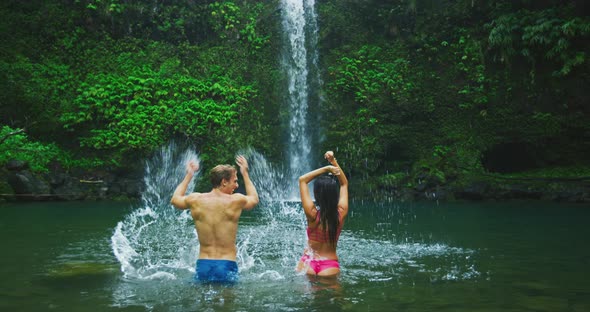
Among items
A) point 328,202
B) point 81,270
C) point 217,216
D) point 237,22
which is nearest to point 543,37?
point 237,22

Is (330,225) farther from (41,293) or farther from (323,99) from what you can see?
(323,99)

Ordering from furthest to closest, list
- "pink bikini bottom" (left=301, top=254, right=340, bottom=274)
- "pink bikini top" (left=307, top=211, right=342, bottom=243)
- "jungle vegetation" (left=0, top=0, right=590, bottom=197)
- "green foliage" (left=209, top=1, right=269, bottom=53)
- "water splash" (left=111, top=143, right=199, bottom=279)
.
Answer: "green foliage" (left=209, top=1, right=269, bottom=53), "jungle vegetation" (left=0, top=0, right=590, bottom=197), "water splash" (left=111, top=143, right=199, bottom=279), "pink bikini bottom" (left=301, top=254, right=340, bottom=274), "pink bikini top" (left=307, top=211, right=342, bottom=243)

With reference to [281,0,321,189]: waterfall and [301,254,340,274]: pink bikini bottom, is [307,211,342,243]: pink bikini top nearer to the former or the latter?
[301,254,340,274]: pink bikini bottom

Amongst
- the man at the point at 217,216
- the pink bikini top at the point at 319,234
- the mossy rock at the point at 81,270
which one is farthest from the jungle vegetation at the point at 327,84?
the man at the point at 217,216

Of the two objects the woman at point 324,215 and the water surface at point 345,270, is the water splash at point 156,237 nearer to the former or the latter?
the water surface at point 345,270

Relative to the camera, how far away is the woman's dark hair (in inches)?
219

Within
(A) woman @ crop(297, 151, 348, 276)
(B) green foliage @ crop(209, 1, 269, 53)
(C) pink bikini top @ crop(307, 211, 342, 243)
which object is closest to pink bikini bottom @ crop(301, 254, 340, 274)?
(A) woman @ crop(297, 151, 348, 276)

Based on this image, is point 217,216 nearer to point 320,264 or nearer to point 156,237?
point 320,264

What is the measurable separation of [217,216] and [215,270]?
625mm

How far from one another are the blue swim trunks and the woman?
3.17ft

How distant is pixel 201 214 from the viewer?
5.60m

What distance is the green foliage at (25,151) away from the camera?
2012 cm

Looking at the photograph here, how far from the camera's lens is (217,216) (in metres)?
5.59

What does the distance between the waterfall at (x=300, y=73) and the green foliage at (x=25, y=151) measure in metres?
10.6
